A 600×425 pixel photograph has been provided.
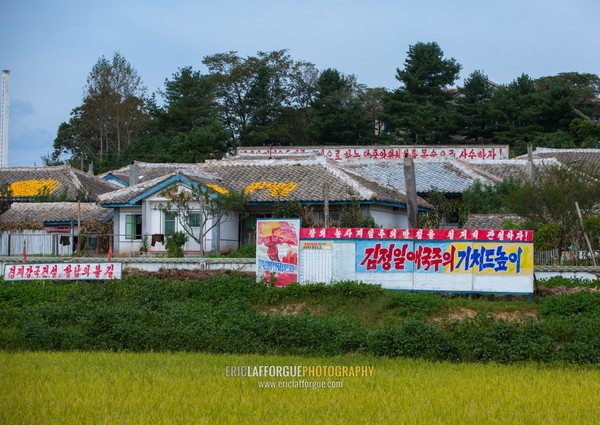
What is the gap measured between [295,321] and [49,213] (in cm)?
2186

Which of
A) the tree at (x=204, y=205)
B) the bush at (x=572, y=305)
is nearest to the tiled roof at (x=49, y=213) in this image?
the tree at (x=204, y=205)

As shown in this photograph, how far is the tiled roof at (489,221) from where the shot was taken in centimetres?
2400

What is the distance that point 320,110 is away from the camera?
51.5 m

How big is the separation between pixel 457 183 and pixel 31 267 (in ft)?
60.7

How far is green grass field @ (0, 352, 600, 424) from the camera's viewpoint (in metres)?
9.66

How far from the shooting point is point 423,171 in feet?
114

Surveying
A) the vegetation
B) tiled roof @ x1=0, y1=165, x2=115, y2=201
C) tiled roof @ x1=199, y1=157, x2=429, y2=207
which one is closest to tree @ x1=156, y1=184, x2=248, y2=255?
tiled roof @ x1=199, y1=157, x2=429, y2=207

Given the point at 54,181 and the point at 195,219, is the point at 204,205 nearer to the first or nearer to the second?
the point at 195,219

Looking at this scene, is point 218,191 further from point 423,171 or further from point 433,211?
point 423,171

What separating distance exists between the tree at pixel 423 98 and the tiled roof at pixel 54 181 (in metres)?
17.7

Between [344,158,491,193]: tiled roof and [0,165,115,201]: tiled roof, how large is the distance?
13.4m

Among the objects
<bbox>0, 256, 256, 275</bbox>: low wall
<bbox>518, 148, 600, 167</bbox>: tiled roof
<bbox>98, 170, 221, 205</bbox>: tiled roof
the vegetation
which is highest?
<bbox>518, 148, 600, 167</bbox>: tiled roof

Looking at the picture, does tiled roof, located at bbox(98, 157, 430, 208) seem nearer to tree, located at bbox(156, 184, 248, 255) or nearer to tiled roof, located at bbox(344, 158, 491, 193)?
tree, located at bbox(156, 184, 248, 255)

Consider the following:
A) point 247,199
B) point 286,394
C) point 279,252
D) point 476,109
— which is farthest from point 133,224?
point 476,109
